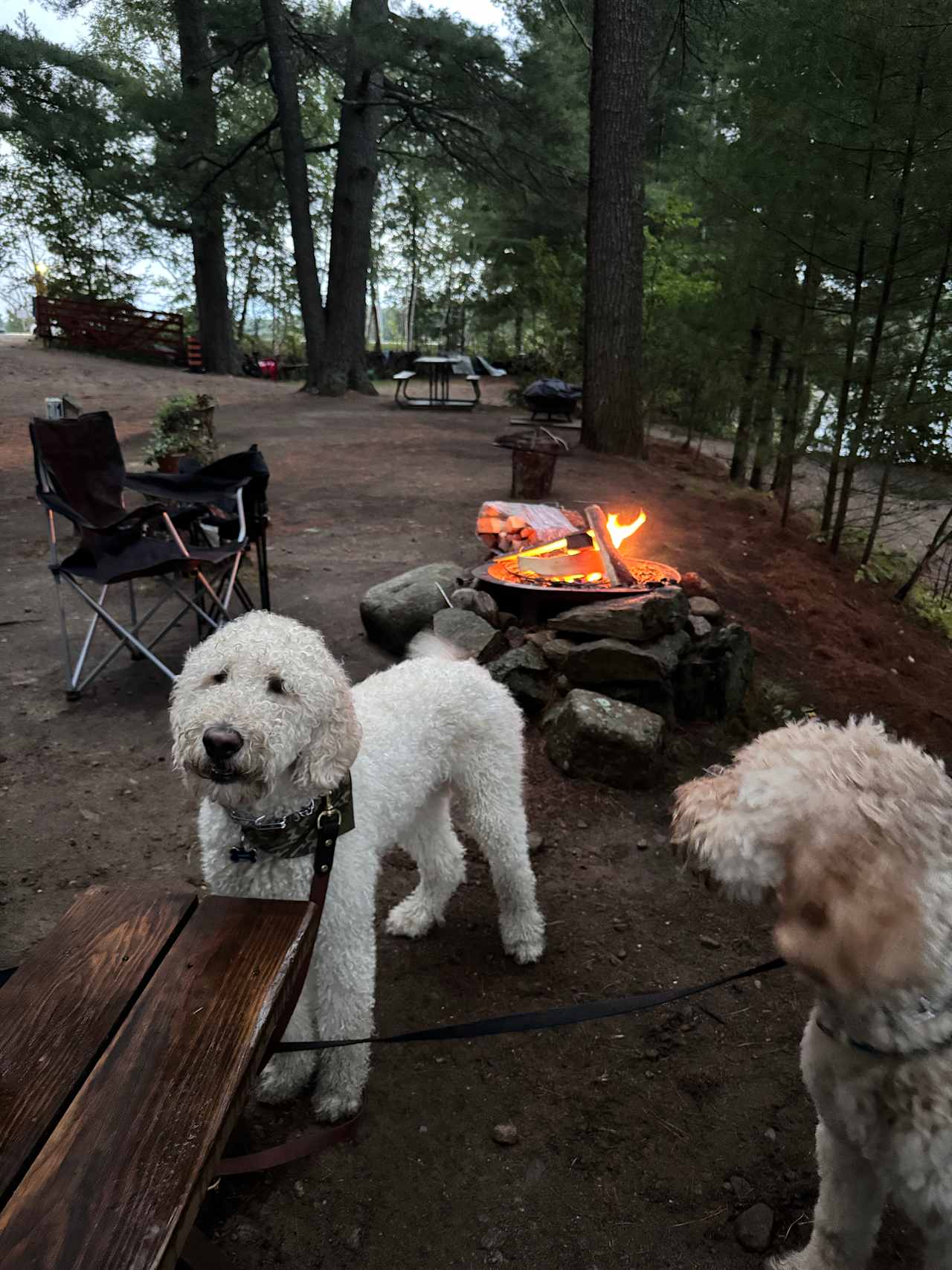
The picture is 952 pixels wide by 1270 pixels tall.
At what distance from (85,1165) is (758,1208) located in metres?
1.66

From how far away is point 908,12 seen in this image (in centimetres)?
573

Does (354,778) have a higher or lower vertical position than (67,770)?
higher

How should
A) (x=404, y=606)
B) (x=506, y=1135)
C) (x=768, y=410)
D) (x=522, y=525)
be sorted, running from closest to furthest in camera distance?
(x=506, y=1135), (x=404, y=606), (x=522, y=525), (x=768, y=410)

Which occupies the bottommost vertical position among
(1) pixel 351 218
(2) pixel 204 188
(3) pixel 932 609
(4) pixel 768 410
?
(3) pixel 932 609

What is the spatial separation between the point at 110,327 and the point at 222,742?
23307 mm

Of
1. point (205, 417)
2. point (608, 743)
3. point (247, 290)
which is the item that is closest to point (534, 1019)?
point (608, 743)

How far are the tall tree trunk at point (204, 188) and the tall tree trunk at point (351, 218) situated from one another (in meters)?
2.49

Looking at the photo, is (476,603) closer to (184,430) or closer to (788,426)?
(184,430)

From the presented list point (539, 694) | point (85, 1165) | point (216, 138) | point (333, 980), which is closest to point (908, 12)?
point (539, 694)

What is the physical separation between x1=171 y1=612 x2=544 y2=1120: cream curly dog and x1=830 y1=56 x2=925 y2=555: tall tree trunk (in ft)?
18.7

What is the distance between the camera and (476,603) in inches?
175

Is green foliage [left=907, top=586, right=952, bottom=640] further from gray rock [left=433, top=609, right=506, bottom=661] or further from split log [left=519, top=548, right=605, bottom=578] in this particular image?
gray rock [left=433, top=609, right=506, bottom=661]

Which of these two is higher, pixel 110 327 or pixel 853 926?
pixel 110 327

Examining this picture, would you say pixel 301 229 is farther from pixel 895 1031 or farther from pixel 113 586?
pixel 895 1031
